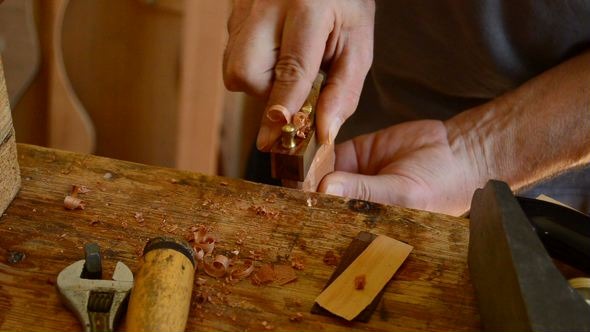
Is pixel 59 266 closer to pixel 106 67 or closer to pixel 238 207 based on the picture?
pixel 238 207

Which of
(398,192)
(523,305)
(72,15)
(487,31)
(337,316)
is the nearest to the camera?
(523,305)

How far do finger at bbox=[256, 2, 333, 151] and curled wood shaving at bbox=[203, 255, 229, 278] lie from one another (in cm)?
20

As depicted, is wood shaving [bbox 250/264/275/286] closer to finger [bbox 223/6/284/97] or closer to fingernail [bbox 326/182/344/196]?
fingernail [bbox 326/182/344/196]

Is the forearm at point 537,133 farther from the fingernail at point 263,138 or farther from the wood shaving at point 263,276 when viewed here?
the wood shaving at point 263,276

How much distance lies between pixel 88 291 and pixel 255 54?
0.46m

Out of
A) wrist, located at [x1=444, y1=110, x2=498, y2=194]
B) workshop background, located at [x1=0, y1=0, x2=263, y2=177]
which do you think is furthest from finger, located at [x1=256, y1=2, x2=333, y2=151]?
workshop background, located at [x1=0, y1=0, x2=263, y2=177]

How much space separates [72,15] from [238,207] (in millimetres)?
1409

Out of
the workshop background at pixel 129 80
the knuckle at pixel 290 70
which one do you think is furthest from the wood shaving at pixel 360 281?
the workshop background at pixel 129 80

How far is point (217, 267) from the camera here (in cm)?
80

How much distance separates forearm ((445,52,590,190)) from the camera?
1.22 metres

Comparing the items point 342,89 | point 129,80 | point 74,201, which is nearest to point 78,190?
point 74,201

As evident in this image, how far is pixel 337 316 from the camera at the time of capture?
0.75 m

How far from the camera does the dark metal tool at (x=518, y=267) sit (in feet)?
2.11

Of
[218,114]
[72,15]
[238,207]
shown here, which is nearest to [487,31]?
[238,207]
